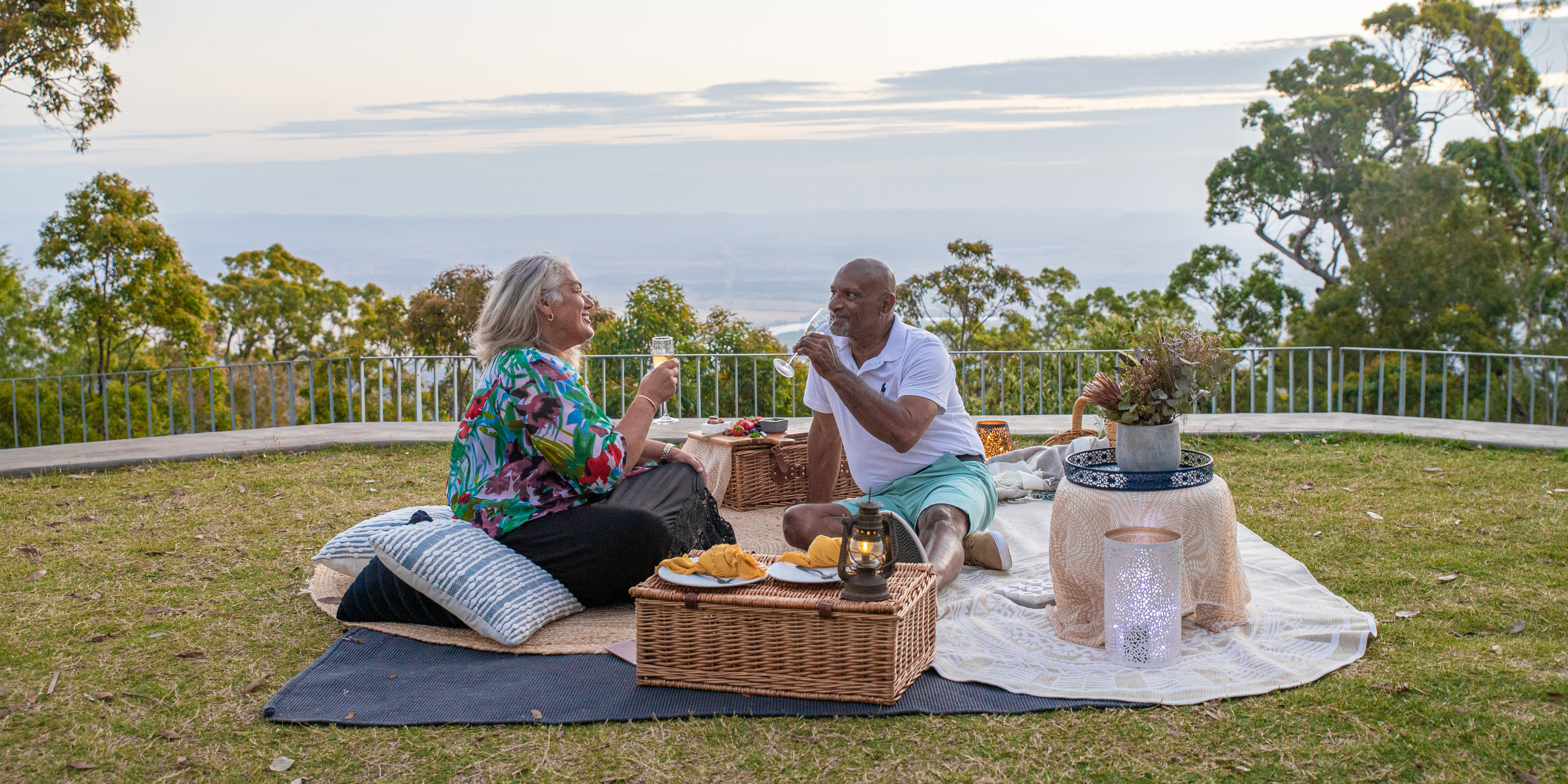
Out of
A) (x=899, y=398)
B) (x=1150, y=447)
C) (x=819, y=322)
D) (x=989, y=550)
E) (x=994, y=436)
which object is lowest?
(x=989, y=550)

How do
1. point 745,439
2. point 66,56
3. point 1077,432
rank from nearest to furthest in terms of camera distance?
point 745,439 < point 1077,432 < point 66,56

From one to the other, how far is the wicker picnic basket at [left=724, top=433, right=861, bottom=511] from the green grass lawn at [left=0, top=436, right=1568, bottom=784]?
1.96m

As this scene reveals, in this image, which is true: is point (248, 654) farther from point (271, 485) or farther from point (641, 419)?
point (271, 485)

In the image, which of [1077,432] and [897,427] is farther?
[1077,432]

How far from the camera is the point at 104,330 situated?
17.1m

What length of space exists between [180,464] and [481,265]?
8640 mm

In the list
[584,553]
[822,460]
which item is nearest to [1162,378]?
[822,460]

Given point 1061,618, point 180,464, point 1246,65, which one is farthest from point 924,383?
point 1246,65

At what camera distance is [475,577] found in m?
3.51

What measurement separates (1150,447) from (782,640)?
130cm

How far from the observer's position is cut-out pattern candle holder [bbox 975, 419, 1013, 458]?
6.60 metres

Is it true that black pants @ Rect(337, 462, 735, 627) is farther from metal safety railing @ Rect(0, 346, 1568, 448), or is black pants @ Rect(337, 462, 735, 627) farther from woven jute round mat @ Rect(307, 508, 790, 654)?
metal safety railing @ Rect(0, 346, 1568, 448)

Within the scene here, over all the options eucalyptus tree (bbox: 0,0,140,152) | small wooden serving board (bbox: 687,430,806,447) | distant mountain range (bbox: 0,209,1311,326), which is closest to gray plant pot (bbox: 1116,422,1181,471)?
distant mountain range (bbox: 0,209,1311,326)

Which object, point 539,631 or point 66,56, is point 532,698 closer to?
point 539,631
